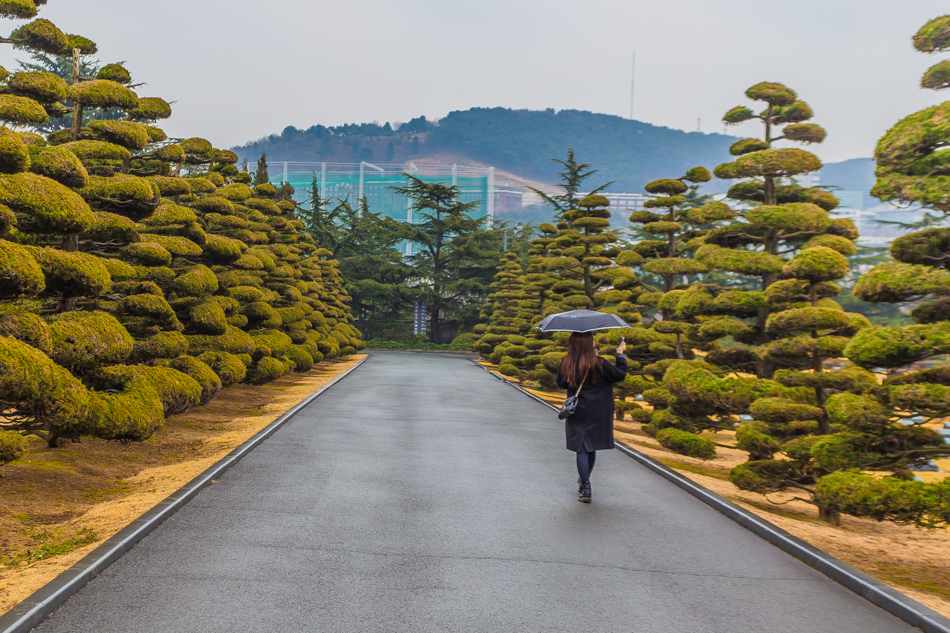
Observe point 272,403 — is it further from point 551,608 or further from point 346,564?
point 551,608

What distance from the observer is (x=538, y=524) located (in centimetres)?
674

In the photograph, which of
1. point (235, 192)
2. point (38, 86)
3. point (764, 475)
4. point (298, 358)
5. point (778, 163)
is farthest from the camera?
point (298, 358)

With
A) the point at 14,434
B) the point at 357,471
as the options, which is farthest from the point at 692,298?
the point at 14,434

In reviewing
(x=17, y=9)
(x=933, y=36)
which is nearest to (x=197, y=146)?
(x=17, y=9)

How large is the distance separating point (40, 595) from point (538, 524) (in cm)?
421

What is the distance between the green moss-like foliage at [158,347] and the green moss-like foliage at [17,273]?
463 cm

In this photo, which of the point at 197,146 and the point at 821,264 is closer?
the point at 821,264

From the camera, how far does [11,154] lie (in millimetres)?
6789

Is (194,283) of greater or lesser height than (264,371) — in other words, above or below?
above

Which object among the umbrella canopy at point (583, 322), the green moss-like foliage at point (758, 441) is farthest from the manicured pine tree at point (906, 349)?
the umbrella canopy at point (583, 322)

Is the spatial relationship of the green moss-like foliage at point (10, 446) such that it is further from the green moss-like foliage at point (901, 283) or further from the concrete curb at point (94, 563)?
the green moss-like foliage at point (901, 283)

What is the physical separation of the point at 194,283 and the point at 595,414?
9136 millimetres

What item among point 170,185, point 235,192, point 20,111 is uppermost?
point 235,192

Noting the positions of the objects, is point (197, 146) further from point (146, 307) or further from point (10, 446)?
point (10, 446)
